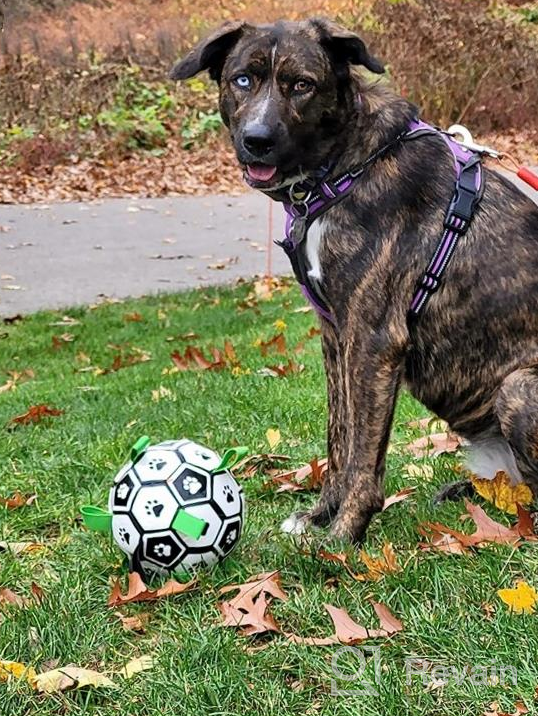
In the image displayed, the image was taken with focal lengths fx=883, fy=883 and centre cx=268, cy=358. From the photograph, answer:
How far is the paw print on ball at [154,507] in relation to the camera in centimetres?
285

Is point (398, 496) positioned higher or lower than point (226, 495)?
lower

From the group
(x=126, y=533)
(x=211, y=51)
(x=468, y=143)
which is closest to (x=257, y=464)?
(x=126, y=533)

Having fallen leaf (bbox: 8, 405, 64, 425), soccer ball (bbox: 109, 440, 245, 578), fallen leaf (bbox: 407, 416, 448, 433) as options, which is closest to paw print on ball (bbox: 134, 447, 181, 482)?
soccer ball (bbox: 109, 440, 245, 578)

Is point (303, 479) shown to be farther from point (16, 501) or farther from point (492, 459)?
point (16, 501)

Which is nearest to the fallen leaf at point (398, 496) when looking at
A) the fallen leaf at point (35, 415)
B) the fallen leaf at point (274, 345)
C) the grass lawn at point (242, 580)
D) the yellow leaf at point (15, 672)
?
the grass lawn at point (242, 580)

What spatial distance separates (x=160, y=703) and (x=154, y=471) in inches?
33.6

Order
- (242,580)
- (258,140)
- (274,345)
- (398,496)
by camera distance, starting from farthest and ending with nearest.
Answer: (274,345)
(398,496)
(258,140)
(242,580)

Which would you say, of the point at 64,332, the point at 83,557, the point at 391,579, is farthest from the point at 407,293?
the point at 64,332

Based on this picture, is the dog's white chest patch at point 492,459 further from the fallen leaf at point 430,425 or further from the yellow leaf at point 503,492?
the fallen leaf at point 430,425

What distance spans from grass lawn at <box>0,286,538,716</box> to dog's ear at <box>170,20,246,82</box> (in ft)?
5.77

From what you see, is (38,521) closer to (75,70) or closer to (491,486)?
(491,486)

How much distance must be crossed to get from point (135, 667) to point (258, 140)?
5.81ft

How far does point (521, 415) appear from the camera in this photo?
2.97 m

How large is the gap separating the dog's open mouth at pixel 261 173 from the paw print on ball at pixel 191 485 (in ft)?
3.49
